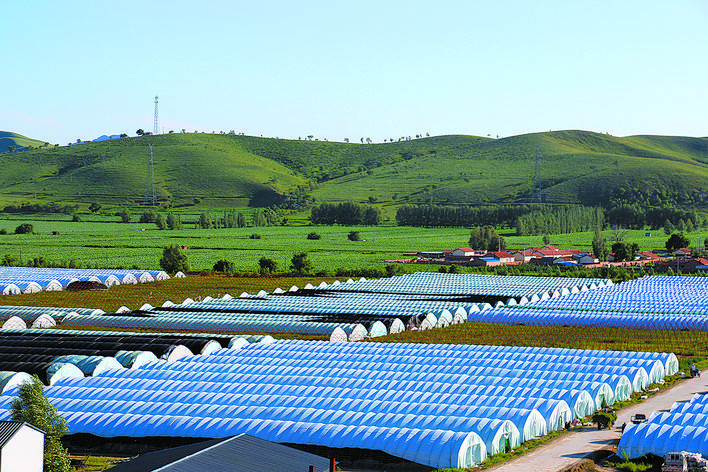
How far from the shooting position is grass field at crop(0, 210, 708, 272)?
422 ft

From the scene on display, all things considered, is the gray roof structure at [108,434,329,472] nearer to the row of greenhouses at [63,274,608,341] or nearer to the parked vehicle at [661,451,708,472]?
the parked vehicle at [661,451,708,472]

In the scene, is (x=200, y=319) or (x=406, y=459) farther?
(x=200, y=319)

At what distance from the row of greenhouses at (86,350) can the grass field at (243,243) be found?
63.1 meters

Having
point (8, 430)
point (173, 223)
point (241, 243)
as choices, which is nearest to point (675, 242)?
point (241, 243)

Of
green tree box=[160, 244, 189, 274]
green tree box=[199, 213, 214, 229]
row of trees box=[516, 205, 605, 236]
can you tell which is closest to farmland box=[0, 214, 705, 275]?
green tree box=[199, 213, 214, 229]

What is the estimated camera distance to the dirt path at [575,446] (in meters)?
28.3

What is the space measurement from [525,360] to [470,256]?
83.0 metres

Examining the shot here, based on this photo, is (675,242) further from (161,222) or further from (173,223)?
(161,222)

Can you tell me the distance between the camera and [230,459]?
2394 cm

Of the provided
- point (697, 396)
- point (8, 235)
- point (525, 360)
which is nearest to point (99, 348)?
point (525, 360)

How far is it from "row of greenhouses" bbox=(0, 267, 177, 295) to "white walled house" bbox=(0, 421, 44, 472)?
213 feet

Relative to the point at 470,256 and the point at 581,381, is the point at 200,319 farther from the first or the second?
Answer: the point at 470,256

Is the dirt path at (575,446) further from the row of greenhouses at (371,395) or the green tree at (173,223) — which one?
the green tree at (173,223)

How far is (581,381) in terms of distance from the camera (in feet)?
129
